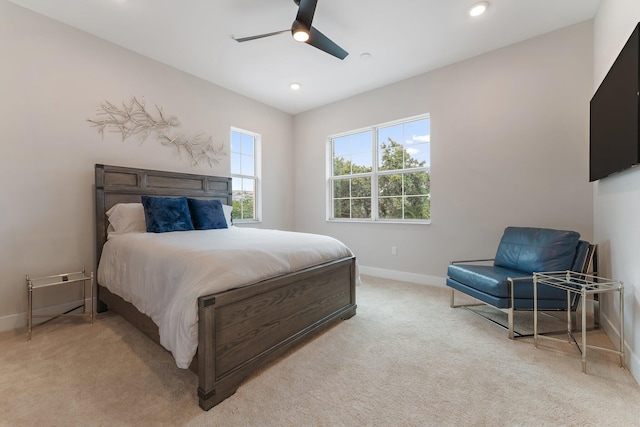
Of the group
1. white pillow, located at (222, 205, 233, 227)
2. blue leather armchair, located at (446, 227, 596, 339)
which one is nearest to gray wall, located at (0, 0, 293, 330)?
white pillow, located at (222, 205, 233, 227)

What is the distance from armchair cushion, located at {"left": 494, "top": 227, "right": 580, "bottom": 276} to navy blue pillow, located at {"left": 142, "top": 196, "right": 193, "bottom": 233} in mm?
3264

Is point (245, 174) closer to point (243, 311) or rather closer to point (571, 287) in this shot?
point (243, 311)

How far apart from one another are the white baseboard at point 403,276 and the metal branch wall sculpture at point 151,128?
9.23 feet

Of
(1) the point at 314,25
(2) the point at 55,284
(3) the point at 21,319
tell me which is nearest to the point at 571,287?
(1) the point at 314,25

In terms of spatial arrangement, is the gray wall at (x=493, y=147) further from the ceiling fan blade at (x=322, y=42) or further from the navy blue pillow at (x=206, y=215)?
the navy blue pillow at (x=206, y=215)

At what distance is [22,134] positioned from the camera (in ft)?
7.96

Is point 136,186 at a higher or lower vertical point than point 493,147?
lower

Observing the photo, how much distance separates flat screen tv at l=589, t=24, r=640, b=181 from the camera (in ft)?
5.13

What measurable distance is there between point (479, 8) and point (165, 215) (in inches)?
140

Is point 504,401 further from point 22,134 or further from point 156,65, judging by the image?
point 156,65

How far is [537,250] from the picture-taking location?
2438 mm

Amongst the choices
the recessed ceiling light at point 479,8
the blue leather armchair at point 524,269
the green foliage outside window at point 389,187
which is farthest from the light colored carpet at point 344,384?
the recessed ceiling light at point 479,8

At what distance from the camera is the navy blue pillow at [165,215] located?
2709 mm

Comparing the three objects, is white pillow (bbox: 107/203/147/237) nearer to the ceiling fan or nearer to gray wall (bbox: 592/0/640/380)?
the ceiling fan
